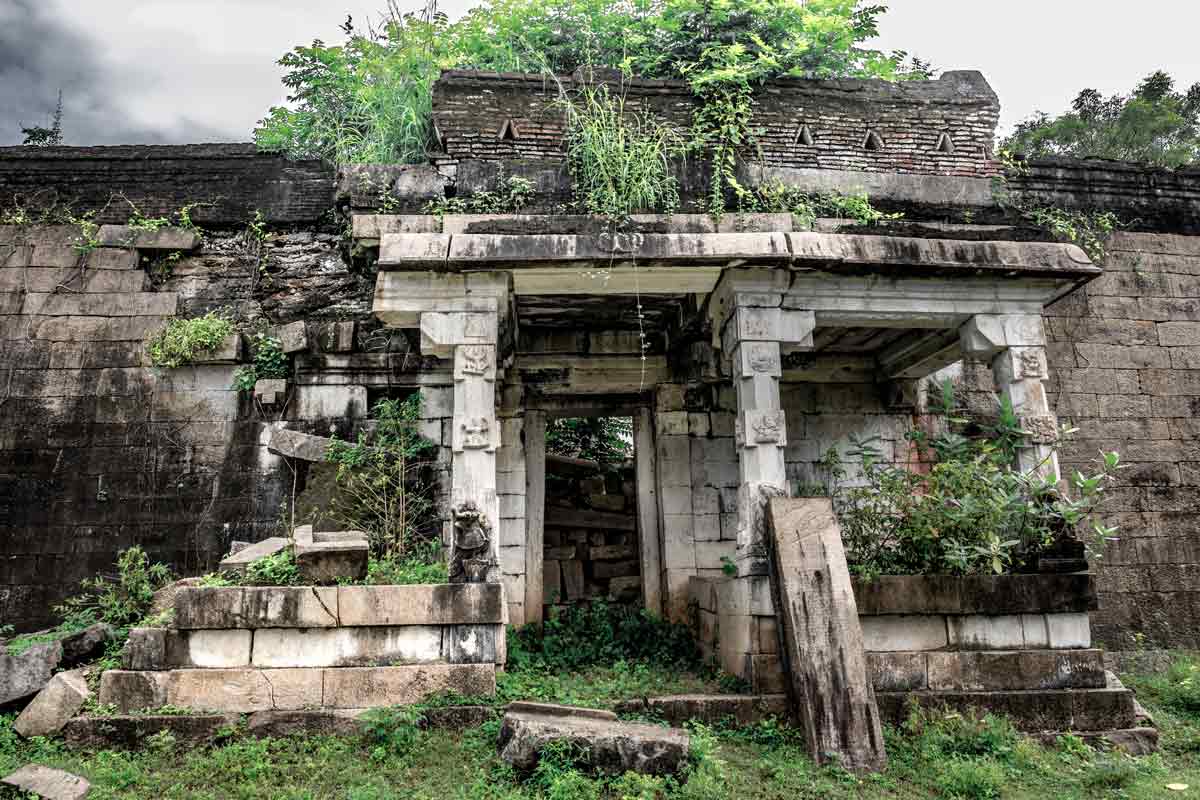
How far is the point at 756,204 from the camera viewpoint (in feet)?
23.1

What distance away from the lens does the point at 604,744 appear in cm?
457

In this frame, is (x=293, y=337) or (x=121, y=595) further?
(x=293, y=337)

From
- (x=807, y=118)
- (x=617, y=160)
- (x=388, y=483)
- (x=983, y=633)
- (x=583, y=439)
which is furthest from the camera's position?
(x=583, y=439)

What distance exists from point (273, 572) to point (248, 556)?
34cm

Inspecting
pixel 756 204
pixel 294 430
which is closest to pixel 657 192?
pixel 756 204

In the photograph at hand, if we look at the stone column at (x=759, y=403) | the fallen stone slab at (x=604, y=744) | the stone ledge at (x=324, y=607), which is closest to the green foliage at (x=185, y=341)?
the stone ledge at (x=324, y=607)

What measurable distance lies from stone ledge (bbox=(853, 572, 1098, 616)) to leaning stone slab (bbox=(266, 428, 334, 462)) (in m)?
4.90

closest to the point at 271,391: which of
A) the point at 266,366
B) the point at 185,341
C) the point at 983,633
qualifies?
the point at 266,366

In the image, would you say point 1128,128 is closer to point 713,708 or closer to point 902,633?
point 902,633

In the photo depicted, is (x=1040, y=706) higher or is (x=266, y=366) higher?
(x=266, y=366)

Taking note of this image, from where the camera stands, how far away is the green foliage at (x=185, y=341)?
8039 millimetres

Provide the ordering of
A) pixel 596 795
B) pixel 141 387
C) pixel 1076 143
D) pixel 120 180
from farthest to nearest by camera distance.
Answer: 1. pixel 1076 143
2. pixel 120 180
3. pixel 141 387
4. pixel 596 795

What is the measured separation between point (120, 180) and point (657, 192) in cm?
604

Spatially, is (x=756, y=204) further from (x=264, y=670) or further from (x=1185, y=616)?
(x=1185, y=616)
